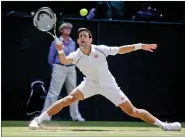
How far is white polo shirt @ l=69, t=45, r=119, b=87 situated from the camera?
7.88 meters

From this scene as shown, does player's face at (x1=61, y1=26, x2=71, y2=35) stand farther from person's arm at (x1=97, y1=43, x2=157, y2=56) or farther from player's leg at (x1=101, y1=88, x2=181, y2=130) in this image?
player's leg at (x1=101, y1=88, x2=181, y2=130)

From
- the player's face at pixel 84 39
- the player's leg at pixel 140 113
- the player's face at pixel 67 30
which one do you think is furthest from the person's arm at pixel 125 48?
the player's face at pixel 67 30

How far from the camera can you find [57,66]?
1093 cm

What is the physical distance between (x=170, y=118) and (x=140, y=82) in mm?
1037

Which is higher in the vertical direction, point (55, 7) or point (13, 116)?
point (55, 7)

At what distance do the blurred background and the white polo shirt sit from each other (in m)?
3.61

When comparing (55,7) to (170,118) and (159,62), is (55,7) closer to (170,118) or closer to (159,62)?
(159,62)

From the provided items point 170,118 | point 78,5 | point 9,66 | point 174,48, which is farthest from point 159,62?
point 9,66

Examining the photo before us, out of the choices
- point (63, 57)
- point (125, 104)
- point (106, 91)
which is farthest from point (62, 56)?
point (125, 104)

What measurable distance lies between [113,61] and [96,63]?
3.92 m

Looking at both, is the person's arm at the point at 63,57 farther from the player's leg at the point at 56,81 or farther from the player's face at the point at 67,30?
the player's leg at the point at 56,81

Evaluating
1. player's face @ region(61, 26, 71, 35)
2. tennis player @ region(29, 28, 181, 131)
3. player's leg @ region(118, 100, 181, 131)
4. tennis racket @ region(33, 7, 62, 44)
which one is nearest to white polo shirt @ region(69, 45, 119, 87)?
tennis player @ region(29, 28, 181, 131)

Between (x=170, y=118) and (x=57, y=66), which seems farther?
(x=170, y=118)

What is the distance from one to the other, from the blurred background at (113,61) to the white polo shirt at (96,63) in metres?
3.61
